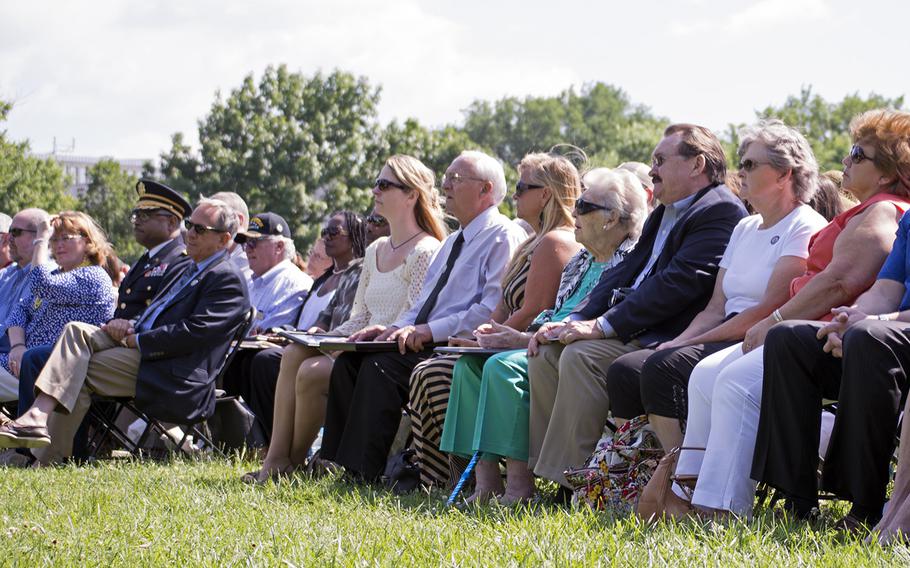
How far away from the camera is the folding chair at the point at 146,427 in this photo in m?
8.41

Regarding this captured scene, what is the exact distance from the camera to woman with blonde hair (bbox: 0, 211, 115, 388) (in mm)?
9406

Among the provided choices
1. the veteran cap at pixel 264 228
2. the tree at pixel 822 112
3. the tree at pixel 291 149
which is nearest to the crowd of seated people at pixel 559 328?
the veteran cap at pixel 264 228

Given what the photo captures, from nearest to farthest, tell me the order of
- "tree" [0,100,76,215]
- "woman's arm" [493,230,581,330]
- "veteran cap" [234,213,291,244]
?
"woman's arm" [493,230,581,330] → "veteran cap" [234,213,291,244] → "tree" [0,100,76,215]

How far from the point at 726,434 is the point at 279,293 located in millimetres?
6281

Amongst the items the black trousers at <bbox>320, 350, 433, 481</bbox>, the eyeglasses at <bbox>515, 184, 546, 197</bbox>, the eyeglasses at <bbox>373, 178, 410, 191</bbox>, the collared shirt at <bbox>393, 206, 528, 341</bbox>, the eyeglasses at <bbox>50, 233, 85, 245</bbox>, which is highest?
the eyeglasses at <bbox>373, 178, 410, 191</bbox>

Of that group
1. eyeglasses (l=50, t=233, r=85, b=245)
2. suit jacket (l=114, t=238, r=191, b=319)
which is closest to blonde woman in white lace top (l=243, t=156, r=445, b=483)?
suit jacket (l=114, t=238, r=191, b=319)

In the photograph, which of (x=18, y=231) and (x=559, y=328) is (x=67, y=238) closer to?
(x=18, y=231)

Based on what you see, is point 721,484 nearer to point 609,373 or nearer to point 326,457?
point 609,373

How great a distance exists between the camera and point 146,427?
8.62 meters

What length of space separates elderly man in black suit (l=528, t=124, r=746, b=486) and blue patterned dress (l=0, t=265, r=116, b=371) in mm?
Answer: 4764

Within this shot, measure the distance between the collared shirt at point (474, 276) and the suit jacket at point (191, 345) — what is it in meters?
1.68

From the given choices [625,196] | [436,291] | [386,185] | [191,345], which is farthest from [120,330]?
[625,196]

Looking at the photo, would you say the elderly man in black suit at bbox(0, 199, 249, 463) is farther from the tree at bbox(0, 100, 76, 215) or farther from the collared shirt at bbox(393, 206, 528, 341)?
the tree at bbox(0, 100, 76, 215)

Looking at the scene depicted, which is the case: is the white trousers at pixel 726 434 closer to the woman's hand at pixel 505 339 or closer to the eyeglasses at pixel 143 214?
the woman's hand at pixel 505 339
